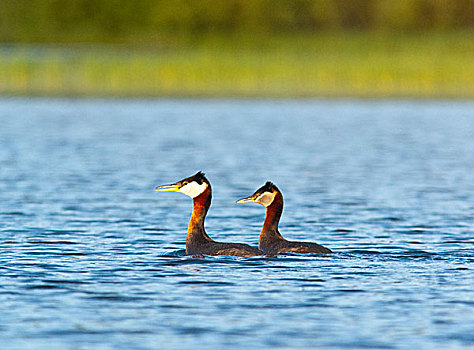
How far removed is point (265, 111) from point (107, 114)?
30.5 feet

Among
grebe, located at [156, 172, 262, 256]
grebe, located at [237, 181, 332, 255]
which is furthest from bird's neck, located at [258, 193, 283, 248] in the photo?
grebe, located at [156, 172, 262, 256]

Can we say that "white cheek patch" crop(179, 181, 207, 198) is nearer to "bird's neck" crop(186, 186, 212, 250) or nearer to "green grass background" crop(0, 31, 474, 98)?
"bird's neck" crop(186, 186, 212, 250)

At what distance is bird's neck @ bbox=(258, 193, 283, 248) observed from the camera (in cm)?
1858

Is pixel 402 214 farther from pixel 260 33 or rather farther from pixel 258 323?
pixel 260 33

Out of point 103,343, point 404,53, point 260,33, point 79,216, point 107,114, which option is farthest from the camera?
point 260,33

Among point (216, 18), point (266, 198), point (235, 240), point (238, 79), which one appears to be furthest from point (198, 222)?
point (216, 18)

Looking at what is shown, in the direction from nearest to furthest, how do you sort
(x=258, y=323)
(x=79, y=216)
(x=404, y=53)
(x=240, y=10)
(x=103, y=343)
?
(x=103, y=343) < (x=258, y=323) < (x=79, y=216) < (x=404, y=53) < (x=240, y=10)

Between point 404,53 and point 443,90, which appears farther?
point 404,53

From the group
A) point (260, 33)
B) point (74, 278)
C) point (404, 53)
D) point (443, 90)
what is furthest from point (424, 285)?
point (260, 33)

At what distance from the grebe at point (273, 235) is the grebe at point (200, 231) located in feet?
0.90

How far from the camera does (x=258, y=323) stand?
14227mm

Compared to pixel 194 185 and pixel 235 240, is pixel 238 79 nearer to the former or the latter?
pixel 235 240

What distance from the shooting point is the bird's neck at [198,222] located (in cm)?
1844

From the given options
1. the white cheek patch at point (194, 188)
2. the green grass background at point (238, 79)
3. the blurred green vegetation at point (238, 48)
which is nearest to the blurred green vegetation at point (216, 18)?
the blurred green vegetation at point (238, 48)
